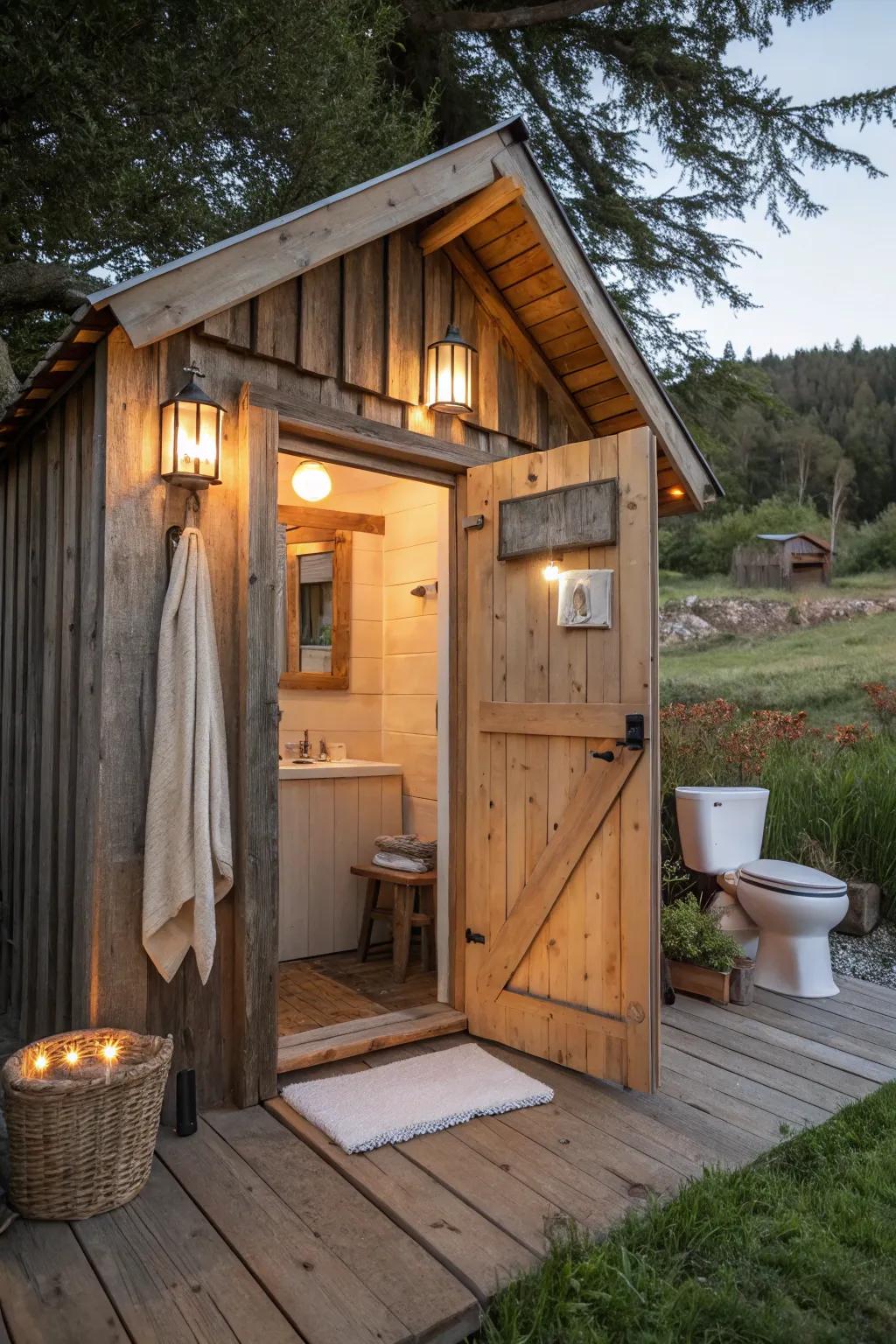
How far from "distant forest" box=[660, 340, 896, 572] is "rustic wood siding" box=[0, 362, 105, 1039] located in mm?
10582

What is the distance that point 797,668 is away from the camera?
11.0 meters

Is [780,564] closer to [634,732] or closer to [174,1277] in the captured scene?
[634,732]

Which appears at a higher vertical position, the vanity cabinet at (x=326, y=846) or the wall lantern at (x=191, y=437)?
the wall lantern at (x=191, y=437)

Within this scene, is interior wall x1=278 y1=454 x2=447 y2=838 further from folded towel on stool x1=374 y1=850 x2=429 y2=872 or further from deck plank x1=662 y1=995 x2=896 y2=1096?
deck plank x1=662 y1=995 x2=896 y2=1096

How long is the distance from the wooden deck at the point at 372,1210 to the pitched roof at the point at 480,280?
7.60 feet

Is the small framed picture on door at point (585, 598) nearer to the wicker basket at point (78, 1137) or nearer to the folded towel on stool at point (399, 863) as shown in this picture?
the folded towel on stool at point (399, 863)

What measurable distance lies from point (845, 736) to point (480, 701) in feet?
11.6

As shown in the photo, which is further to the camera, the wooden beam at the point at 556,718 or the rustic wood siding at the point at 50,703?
the wooden beam at the point at 556,718

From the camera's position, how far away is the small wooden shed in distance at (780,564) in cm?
1360

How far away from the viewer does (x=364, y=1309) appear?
1.88 metres

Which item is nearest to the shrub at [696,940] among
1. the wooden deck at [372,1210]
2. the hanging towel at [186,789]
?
the wooden deck at [372,1210]

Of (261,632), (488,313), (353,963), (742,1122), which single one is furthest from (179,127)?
(742,1122)

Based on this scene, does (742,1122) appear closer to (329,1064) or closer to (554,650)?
(329,1064)

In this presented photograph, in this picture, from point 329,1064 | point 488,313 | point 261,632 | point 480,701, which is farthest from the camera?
point 488,313
